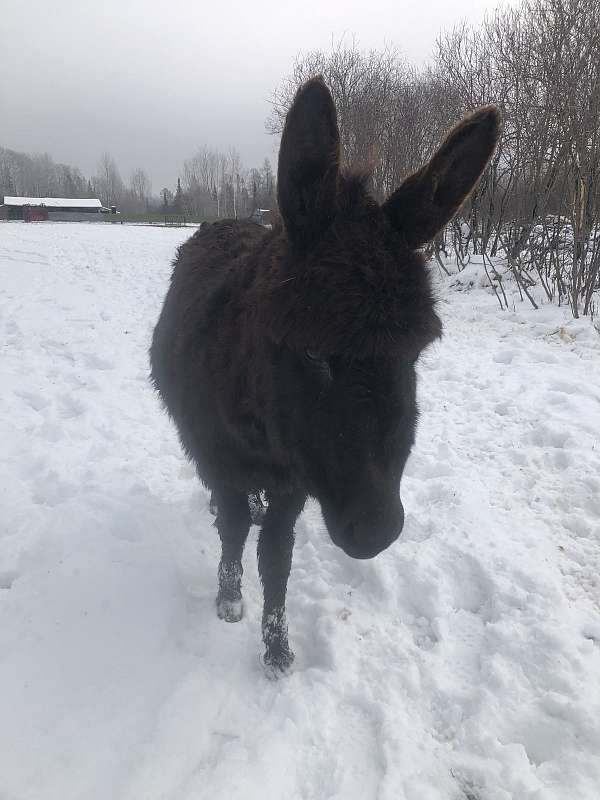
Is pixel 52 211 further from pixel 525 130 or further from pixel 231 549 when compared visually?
pixel 231 549

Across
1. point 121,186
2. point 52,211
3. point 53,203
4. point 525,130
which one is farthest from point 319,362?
point 121,186

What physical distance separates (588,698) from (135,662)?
2201mm

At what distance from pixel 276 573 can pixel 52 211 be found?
84.6 m

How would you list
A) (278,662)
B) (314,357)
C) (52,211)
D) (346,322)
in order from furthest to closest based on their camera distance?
(52,211), (278,662), (314,357), (346,322)

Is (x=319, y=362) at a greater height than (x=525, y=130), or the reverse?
(x=525, y=130)

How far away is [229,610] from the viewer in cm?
267

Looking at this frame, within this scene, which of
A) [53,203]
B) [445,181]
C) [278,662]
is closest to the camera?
[445,181]

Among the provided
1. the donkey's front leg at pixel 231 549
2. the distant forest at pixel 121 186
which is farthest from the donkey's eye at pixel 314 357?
the distant forest at pixel 121 186

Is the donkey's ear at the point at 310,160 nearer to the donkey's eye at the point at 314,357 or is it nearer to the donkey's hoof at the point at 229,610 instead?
the donkey's eye at the point at 314,357

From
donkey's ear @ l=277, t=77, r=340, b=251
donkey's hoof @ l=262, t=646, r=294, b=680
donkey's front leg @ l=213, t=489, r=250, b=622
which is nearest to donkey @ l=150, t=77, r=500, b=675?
donkey's ear @ l=277, t=77, r=340, b=251

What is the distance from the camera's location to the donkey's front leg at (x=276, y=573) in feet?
7.84

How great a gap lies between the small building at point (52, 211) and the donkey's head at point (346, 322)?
74264mm

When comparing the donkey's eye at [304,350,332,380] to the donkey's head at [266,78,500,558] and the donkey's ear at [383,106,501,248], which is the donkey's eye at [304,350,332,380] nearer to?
the donkey's head at [266,78,500,558]

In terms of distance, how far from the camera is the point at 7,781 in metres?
1.77
